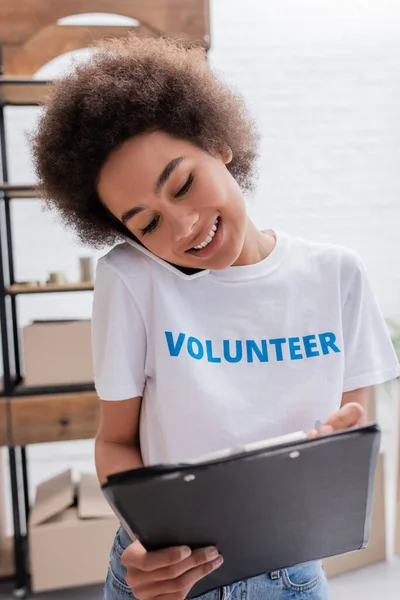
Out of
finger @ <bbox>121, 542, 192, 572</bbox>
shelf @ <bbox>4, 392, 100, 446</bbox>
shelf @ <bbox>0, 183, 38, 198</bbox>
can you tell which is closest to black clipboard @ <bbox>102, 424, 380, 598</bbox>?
finger @ <bbox>121, 542, 192, 572</bbox>

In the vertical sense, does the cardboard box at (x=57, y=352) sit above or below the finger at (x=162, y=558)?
Answer: below

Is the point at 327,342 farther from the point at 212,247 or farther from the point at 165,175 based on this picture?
the point at 165,175

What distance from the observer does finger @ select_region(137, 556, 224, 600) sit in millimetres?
606

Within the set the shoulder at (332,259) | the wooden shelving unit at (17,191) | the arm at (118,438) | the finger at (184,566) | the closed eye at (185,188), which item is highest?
the wooden shelving unit at (17,191)

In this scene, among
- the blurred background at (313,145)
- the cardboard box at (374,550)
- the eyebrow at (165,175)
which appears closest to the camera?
the eyebrow at (165,175)

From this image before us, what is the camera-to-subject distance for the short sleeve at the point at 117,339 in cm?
73

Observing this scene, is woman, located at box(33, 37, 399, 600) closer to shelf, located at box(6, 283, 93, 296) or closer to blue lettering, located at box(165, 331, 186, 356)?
blue lettering, located at box(165, 331, 186, 356)

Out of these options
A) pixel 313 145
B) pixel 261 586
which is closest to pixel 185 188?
pixel 261 586

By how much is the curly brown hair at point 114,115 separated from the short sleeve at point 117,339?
10 centimetres

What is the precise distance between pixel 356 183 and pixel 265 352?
1.89 metres

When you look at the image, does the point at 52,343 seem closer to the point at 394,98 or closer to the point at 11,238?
the point at 11,238

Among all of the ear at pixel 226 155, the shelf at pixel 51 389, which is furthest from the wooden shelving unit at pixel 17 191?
the ear at pixel 226 155

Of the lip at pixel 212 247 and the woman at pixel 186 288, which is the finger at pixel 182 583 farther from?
the lip at pixel 212 247

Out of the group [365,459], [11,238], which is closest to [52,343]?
[11,238]
